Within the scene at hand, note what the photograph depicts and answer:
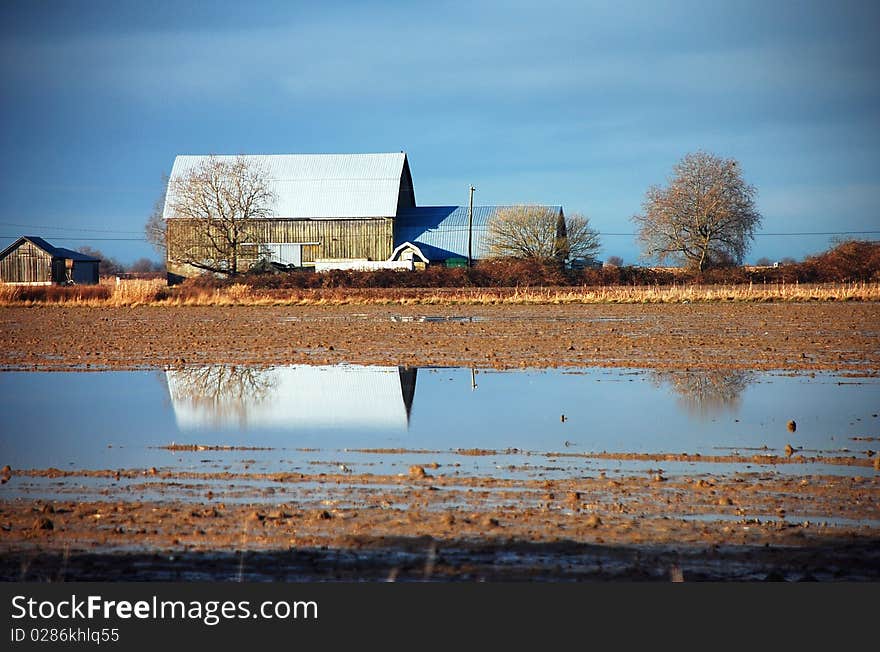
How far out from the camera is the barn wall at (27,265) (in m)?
72.3

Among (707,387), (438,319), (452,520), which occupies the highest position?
(438,319)

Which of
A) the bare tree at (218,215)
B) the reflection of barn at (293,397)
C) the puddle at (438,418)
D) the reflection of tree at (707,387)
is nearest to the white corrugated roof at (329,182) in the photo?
the bare tree at (218,215)

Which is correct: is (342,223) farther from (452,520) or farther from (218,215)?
(452,520)

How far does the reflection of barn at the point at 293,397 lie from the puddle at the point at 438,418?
1.5 inches

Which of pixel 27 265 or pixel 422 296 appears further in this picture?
pixel 27 265

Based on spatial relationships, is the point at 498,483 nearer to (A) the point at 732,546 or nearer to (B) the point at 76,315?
(A) the point at 732,546

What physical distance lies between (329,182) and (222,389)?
6415 centimetres

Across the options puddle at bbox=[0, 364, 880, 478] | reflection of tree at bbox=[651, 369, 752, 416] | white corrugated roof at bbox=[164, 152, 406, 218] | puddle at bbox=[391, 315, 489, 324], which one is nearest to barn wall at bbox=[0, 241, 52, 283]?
white corrugated roof at bbox=[164, 152, 406, 218]

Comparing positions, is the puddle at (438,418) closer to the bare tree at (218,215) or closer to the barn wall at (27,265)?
the bare tree at (218,215)

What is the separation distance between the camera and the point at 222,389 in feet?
55.5

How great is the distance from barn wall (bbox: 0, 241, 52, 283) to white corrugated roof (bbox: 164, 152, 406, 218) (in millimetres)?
9213

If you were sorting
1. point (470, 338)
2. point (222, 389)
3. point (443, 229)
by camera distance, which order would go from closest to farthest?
1. point (222, 389)
2. point (470, 338)
3. point (443, 229)

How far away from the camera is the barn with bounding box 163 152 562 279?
72.1 meters

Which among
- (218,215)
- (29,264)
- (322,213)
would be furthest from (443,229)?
(29,264)
